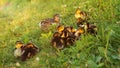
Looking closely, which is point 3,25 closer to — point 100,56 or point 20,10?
→ point 20,10

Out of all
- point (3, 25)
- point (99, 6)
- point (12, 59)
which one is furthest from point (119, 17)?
point (3, 25)

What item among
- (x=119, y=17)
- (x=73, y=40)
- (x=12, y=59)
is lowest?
(x=12, y=59)

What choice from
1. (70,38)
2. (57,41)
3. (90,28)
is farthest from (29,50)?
(90,28)

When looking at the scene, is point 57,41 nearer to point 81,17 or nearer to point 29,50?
point 29,50

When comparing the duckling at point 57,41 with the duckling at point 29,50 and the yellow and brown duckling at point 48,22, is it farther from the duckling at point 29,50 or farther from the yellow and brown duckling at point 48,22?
the yellow and brown duckling at point 48,22

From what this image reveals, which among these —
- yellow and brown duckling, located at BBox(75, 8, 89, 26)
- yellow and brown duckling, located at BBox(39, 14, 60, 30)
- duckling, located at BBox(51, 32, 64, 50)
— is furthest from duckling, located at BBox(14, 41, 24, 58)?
yellow and brown duckling, located at BBox(75, 8, 89, 26)

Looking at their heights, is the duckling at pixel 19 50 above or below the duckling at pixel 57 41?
below

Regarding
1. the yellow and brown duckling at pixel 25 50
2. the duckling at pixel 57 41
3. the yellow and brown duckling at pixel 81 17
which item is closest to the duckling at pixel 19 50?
the yellow and brown duckling at pixel 25 50
